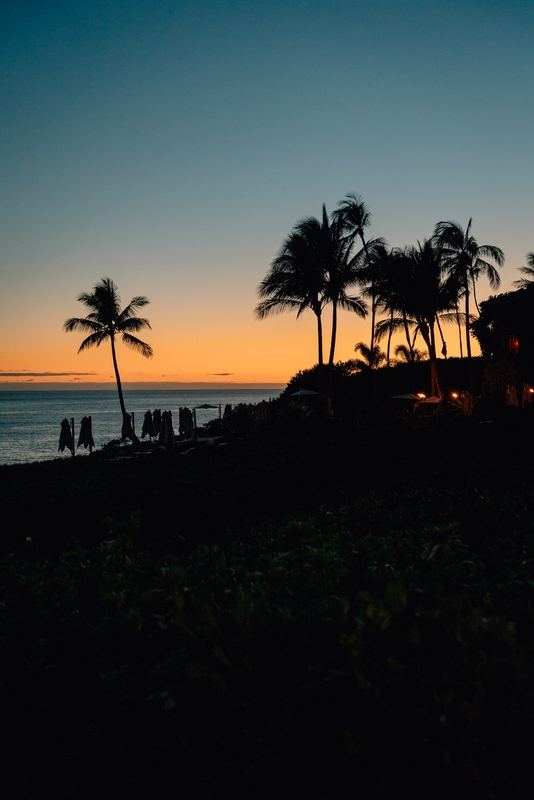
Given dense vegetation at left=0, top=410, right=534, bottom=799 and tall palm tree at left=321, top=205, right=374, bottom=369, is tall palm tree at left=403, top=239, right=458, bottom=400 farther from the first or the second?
dense vegetation at left=0, top=410, right=534, bottom=799

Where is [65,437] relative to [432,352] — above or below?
below

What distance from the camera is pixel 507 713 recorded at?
4.50 ft

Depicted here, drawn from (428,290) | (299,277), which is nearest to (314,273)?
(299,277)

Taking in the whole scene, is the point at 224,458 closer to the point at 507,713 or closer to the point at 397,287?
the point at 507,713

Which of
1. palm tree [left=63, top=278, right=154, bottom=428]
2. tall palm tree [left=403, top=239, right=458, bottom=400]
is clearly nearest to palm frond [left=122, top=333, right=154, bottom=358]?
palm tree [left=63, top=278, right=154, bottom=428]

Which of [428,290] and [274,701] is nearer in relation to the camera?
[274,701]

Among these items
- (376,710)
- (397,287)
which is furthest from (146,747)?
(397,287)

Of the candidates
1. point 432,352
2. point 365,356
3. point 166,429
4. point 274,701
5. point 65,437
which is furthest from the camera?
point 365,356

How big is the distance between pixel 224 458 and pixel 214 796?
1457 centimetres

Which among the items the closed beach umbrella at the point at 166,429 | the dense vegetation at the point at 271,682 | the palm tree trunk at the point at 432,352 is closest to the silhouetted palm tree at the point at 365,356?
the palm tree trunk at the point at 432,352

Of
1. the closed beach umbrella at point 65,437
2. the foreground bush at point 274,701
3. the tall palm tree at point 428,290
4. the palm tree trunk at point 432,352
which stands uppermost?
the tall palm tree at point 428,290

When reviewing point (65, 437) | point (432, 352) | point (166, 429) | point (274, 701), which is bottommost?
point (65, 437)

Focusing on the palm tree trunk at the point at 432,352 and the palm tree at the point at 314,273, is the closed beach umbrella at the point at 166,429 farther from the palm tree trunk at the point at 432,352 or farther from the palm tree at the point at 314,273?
the palm tree trunk at the point at 432,352

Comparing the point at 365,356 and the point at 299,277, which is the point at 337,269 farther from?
the point at 365,356
